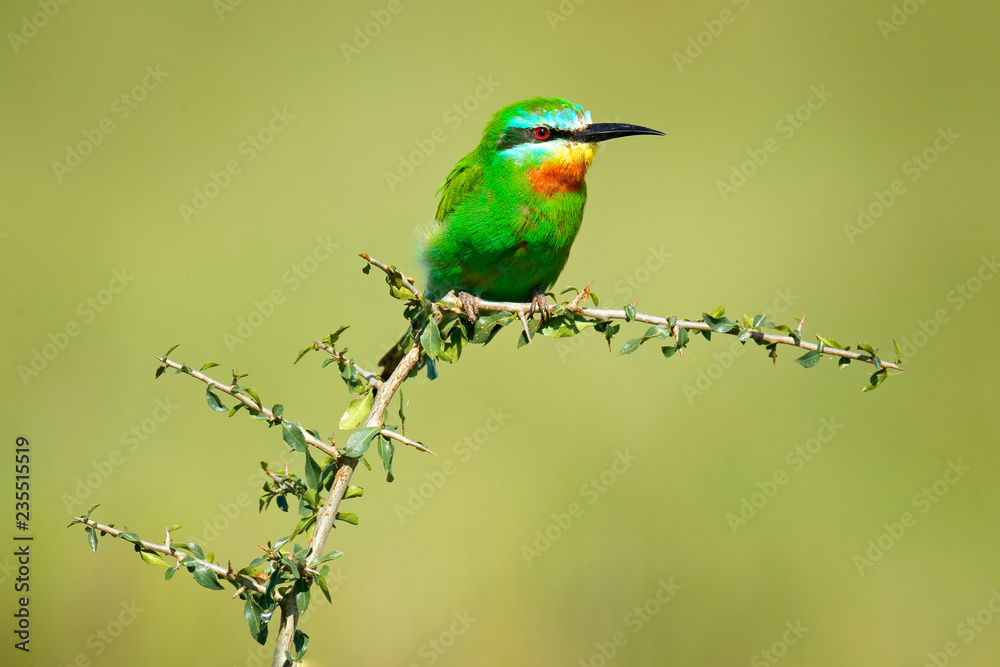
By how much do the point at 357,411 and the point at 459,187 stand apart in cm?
167

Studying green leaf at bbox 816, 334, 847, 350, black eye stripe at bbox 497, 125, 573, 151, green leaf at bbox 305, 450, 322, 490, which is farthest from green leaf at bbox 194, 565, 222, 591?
black eye stripe at bbox 497, 125, 573, 151

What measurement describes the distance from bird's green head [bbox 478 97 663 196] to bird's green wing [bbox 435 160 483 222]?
8 cm

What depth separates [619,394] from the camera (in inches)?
182

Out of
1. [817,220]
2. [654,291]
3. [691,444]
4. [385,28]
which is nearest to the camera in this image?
[691,444]

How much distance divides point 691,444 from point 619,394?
0.50m

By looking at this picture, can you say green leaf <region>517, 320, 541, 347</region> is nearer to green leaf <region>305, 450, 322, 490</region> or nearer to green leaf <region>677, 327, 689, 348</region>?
green leaf <region>677, 327, 689, 348</region>

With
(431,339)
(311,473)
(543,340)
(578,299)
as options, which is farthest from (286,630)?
(543,340)

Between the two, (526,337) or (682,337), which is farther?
(526,337)

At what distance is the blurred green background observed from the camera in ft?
11.8

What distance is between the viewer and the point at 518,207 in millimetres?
3225

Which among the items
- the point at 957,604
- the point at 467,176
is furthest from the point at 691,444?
the point at 467,176

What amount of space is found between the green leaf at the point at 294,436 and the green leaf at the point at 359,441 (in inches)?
3.6

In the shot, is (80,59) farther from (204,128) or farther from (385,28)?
(385,28)

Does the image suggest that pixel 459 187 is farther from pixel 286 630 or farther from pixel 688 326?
pixel 286 630
